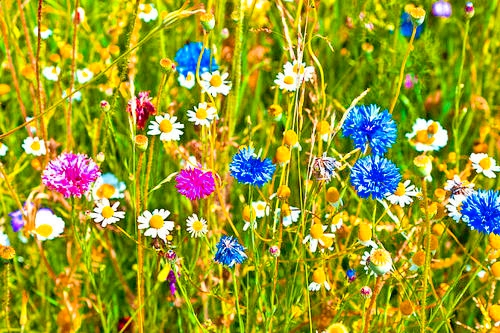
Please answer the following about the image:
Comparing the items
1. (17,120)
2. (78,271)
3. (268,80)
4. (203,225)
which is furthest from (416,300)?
(17,120)

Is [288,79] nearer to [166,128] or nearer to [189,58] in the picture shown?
[166,128]

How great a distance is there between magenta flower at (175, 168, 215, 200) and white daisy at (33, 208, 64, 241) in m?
0.29

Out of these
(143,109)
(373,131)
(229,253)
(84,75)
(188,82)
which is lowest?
(229,253)

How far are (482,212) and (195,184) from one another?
34 centimetres

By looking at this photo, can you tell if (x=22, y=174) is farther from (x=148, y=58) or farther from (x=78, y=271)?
(x=148, y=58)

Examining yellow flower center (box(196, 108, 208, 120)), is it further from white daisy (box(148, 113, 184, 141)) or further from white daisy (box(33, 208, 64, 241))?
white daisy (box(33, 208, 64, 241))

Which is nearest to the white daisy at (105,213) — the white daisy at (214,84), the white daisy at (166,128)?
the white daisy at (166,128)

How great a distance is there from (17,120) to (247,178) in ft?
2.25

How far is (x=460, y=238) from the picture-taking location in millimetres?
1320

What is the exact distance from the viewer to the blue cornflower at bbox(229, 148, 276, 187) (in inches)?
33.0

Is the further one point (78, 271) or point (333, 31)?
point (333, 31)

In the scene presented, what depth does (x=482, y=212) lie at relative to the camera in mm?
811

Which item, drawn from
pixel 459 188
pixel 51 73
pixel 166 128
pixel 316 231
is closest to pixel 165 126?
pixel 166 128

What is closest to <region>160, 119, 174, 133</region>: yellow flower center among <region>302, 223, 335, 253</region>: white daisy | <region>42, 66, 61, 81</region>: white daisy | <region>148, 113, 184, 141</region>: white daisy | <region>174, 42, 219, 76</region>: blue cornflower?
<region>148, 113, 184, 141</region>: white daisy
